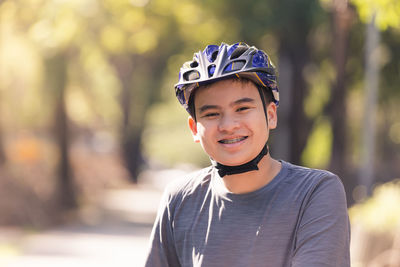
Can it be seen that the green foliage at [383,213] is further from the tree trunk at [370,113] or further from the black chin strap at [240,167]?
the black chin strap at [240,167]

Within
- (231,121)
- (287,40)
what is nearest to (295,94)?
(287,40)

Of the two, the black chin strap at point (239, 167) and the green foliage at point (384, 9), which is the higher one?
the green foliage at point (384, 9)

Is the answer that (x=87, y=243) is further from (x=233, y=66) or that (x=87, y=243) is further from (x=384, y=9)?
(x=233, y=66)

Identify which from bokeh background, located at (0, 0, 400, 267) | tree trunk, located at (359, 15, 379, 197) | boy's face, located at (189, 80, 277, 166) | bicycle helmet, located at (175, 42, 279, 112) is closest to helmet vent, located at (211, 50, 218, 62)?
bicycle helmet, located at (175, 42, 279, 112)

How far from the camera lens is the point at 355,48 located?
1959 cm

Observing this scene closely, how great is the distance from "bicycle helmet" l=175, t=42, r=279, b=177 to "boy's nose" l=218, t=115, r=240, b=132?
143 millimetres

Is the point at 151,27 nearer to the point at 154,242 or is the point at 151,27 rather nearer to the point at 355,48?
the point at 355,48

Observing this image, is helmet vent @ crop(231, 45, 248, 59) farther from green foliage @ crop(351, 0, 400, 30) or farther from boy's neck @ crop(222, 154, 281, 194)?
green foliage @ crop(351, 0, 400, 30)

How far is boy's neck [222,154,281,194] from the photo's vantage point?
265cm

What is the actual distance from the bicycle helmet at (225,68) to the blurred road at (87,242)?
1003cm

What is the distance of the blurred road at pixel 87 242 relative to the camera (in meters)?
13.2

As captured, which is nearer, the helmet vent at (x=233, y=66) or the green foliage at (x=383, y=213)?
the helmet vent at (x=233, y=66)

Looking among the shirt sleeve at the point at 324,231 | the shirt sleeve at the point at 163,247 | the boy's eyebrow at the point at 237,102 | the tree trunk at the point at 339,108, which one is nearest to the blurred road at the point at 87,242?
the tree trunk at the point at 339,108

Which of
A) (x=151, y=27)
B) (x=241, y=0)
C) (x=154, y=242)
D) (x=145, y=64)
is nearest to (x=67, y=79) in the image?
(x=151, y=27)
